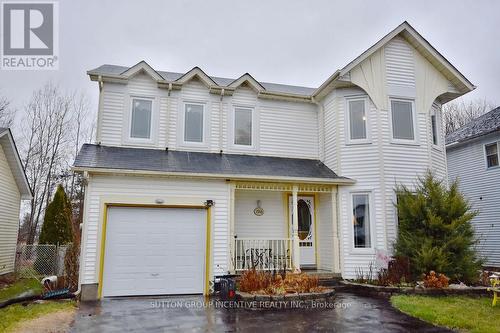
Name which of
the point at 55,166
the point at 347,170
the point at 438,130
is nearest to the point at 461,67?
the point at 438,130

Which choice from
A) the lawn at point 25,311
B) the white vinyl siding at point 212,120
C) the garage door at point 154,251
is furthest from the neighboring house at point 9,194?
the lawn at point 25,311

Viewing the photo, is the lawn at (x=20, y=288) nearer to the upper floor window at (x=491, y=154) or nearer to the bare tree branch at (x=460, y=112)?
the upper floor window at (x=491, y=154)

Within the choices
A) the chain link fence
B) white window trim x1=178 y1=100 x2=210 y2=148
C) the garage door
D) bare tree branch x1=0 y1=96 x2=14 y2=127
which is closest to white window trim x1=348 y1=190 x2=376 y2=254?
the garage door

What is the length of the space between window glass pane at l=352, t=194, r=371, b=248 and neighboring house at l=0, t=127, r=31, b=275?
41.6 feet

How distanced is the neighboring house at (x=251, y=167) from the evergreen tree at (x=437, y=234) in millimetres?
705

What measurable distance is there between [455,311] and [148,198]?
7.51 m

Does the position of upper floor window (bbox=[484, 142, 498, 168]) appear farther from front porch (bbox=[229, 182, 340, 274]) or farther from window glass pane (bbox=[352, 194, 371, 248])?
front porch (bbox=[229, 182, 340, 274])

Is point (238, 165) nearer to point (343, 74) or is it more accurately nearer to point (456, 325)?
point (343, 74)

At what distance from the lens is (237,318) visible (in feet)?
21.8

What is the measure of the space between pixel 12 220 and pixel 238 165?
1072 centimetres

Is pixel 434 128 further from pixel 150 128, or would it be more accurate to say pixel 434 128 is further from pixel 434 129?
pixel 150 128

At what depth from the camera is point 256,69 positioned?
4562cm

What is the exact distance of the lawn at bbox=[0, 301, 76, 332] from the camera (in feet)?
20.6

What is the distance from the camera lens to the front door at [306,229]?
38.3 feet
